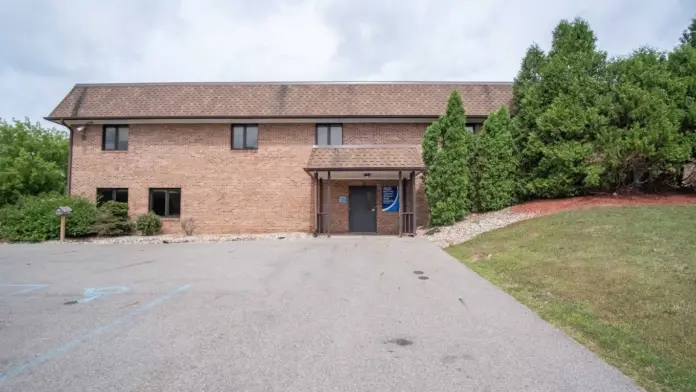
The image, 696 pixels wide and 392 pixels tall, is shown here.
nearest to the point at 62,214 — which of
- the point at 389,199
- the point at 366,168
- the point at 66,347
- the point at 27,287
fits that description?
the point at 27,287

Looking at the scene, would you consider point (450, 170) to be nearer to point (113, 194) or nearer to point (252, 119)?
point (252, 119)

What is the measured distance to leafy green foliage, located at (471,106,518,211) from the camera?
15.4m

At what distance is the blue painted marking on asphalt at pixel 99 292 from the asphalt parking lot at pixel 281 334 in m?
0.03

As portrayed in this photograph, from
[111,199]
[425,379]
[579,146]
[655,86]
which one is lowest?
[425,379]

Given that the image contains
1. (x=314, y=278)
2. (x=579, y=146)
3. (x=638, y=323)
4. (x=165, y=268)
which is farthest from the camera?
(x=579, y=146)

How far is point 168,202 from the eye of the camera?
→ 18078 millimetres

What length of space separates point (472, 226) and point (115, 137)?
1644 cm

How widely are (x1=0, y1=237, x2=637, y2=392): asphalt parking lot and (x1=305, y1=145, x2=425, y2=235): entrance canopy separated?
7.07 meters

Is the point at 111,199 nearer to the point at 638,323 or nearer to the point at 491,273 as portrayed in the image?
the point at 491,273

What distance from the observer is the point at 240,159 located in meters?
18.0

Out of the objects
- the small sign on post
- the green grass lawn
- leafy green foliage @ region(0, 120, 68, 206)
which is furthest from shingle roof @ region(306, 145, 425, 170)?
leafy green foliage @ region(0, 120, 68, 206)

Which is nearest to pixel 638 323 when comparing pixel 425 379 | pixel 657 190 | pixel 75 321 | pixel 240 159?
pixel 425 379

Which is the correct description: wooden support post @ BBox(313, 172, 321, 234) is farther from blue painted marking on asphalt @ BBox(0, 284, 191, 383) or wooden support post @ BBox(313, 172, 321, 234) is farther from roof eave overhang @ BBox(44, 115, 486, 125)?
blue painted marking on asphalt @ BBox(0, 284, 191, 383)

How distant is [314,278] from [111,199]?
48.5 feet
